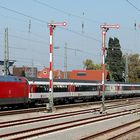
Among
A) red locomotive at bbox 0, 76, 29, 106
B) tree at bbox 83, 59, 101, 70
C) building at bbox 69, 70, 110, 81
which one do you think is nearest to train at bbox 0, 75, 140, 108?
red locomotive at bbox 0, 76, 29, 106

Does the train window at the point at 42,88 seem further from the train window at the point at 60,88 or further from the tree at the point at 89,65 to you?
Answer: the tree at the point at 89,65

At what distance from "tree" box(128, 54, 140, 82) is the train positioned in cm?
4458

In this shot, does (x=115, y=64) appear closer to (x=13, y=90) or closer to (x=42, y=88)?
(x=42, y=88)

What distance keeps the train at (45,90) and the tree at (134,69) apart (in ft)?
146

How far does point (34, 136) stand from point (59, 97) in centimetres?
3139

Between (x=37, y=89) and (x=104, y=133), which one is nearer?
(x=104, y=133)

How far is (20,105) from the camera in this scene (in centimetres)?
4050

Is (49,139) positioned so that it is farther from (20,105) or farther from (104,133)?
(20,105)

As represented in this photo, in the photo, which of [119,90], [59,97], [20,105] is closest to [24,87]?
[20,105]

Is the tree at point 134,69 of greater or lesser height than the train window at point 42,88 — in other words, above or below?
above

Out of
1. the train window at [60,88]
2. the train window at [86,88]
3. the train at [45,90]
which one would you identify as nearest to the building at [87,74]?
the train at [45,90]

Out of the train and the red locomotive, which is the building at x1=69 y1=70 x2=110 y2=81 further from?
the red locomotive

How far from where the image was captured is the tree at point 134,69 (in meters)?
121

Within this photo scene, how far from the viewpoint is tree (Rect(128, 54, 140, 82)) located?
4751 inches
